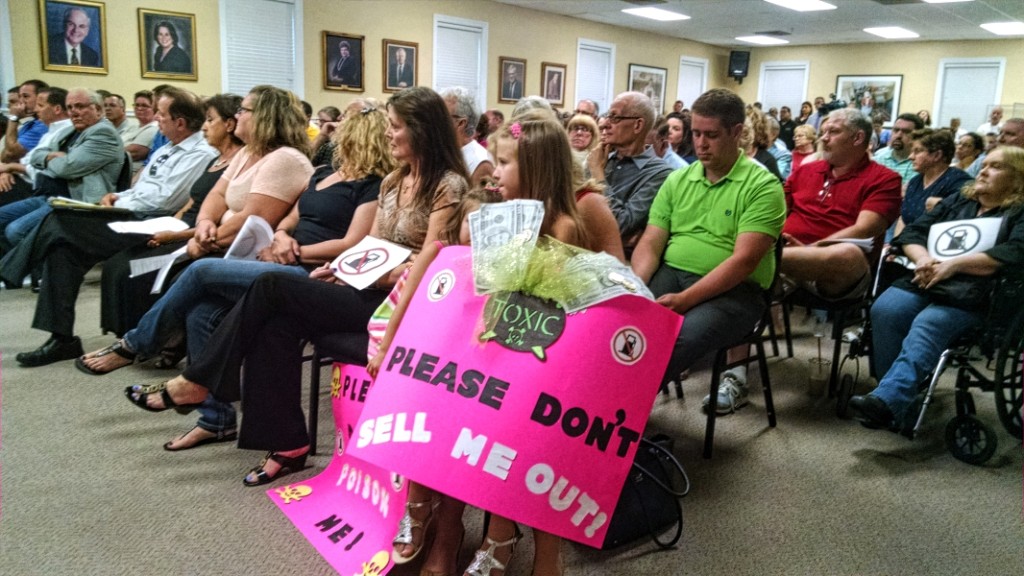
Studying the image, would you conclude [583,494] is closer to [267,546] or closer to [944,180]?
[267,546]

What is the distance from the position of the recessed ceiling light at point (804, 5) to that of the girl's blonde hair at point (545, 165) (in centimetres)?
900

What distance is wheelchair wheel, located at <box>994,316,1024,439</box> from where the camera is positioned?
238 centimetres

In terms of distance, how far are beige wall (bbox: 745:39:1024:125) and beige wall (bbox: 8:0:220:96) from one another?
1133 centimetres

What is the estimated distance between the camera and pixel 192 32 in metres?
7.09

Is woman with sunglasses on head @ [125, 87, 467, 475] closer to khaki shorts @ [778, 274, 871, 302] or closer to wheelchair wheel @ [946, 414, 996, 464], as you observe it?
khaki shorts @ [778, 274, 871, 302]

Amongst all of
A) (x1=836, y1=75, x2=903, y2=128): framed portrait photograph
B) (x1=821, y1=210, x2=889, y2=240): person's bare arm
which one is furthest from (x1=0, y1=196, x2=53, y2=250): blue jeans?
(x1=836, y1=75, x2=903, y2=128): framed portrait photograph

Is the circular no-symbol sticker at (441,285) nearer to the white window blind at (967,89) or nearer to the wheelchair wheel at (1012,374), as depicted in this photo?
the wheelchair wheel at (1012,374)

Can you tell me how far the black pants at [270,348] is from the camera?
213 cm

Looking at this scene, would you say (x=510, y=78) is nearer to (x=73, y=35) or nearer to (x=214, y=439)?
(x=73, y=35)

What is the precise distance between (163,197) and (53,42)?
13.0 ft

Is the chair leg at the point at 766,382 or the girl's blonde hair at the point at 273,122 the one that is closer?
the chair leg at the point at 766,382

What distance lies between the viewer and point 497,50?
10.0 metres

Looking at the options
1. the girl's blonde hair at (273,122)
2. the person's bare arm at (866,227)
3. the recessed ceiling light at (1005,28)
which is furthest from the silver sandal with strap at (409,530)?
the recessed ceiling light at (1005,28)

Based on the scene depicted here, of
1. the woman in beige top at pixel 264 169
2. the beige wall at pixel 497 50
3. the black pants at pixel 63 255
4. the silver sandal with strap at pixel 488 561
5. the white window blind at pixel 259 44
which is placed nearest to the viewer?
the silver sandal with strap at pixel 488 561
